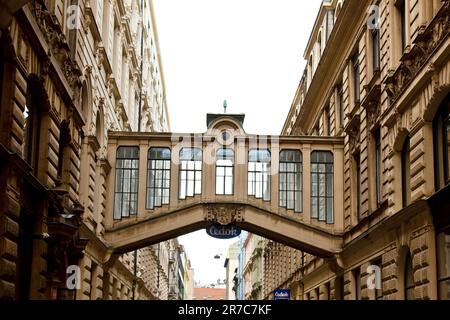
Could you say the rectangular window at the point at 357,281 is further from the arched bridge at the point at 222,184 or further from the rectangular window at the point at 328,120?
the rectangular window at the point at 328,120

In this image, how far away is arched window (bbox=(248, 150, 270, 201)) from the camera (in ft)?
109

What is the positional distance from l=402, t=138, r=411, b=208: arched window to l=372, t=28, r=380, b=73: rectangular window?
3899 millimetres

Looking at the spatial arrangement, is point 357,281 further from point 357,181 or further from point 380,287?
point 380,287

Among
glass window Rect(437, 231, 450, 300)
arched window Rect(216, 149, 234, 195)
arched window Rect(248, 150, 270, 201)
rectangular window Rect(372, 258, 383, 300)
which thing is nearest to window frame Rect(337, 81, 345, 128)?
arched window Rect(248, 150, 270, 201)

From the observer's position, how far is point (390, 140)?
2386 centimetres

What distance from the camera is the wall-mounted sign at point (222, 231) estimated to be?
33.2 metres

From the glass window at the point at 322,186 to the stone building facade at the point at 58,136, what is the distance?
858 cm

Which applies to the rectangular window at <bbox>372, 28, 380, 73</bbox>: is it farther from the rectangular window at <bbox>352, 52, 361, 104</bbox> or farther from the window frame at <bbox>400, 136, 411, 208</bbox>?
the window frame at <bbox>400, 136, 411, 208</bbox>

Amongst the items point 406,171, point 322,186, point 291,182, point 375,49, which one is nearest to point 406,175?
point 406,171

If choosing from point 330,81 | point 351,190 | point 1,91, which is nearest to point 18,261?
point 1,91

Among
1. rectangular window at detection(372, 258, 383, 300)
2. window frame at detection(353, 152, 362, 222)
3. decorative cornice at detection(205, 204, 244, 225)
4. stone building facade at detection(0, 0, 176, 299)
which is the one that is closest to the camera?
A: stone building facade at detection(0, 0, 176, 299)

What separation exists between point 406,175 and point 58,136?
983 cm

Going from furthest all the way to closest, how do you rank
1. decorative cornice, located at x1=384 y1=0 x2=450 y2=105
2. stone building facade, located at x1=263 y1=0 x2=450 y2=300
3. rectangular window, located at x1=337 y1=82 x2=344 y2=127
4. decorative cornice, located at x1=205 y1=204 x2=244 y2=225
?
rectangular window, located at x1=337 y1=82 x2=344 y2=127 < decorative cornice, located at x1=205 y1=204 x2=244 y2=225 < stone building facade, located at x1=263 y1=0 x2=450 y2=300 < decorative cornice, located at x1=384 y1=0 x2=450 y2=105
